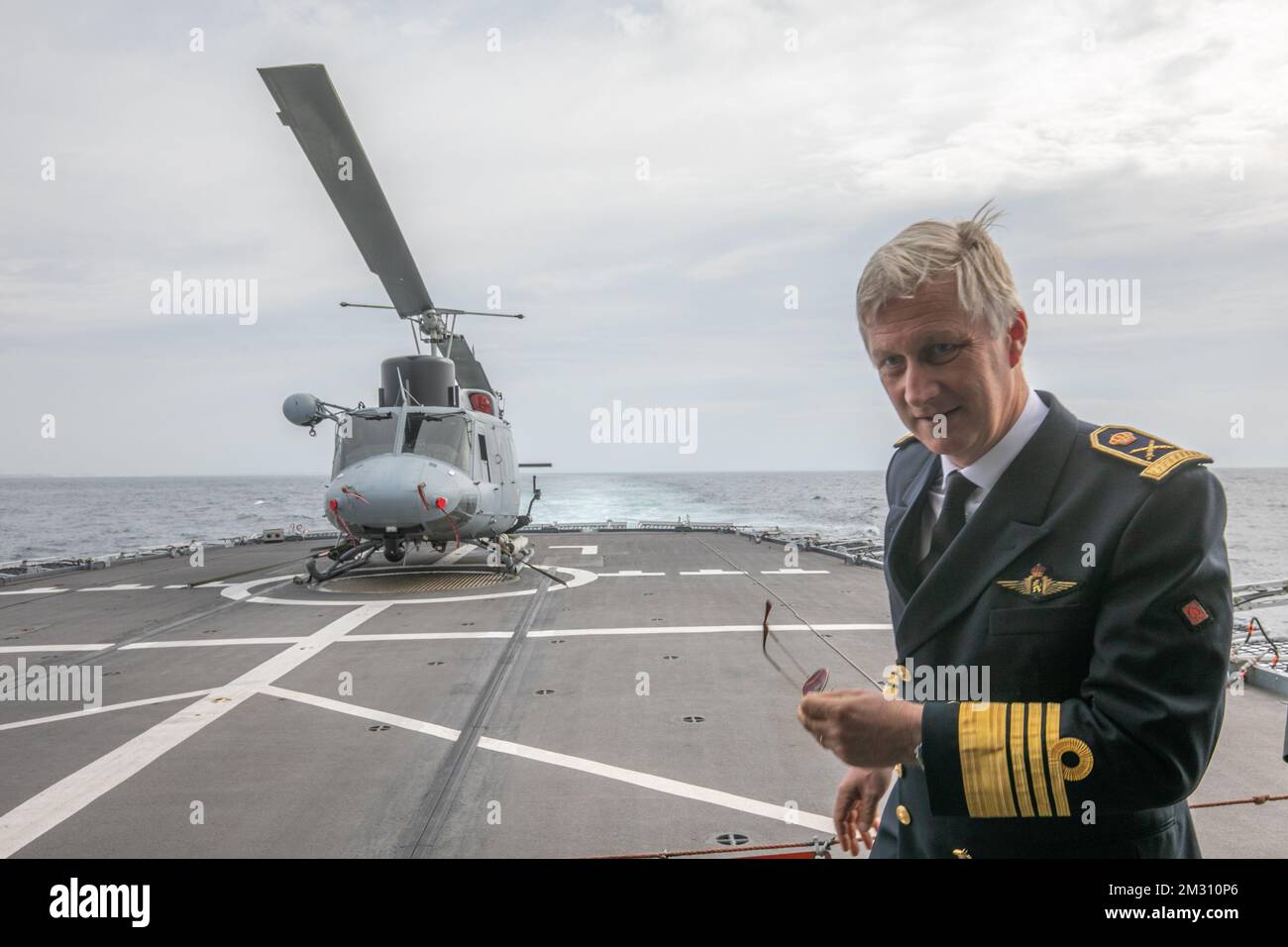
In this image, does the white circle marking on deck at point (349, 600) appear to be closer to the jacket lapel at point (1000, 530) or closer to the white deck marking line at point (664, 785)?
the white deck marking line at point (664, 785)

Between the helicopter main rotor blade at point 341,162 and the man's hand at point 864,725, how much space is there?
26.6 ft

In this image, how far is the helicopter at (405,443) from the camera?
34.5 feet

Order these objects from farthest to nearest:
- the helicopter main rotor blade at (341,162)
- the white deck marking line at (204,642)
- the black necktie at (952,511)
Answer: the white deck marking line at (204,642) → the helicopter main rotor blade at (341,162) → the black necktie at (952,511)

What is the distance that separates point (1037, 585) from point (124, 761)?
561 centimetres

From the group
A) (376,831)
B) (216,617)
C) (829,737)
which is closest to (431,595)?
(216,617)

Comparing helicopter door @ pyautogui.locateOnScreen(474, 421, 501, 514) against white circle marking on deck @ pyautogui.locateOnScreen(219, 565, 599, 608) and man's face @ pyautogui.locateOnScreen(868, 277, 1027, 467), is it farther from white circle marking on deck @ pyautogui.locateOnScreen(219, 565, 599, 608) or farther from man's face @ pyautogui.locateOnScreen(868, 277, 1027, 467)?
man's face @ pyautogui.locateOnScreen(868, 277, 1027, 467)

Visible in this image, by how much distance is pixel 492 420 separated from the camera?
14.1 metres

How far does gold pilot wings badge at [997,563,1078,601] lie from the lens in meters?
1.47

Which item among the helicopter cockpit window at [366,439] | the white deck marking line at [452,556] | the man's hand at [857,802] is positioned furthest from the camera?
the white deck marking line at [452,556]

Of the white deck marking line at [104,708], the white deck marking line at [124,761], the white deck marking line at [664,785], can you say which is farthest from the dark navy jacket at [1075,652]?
the white deck marking line at [104,708]

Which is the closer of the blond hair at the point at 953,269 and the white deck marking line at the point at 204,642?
the blond hair at the point at 953,269

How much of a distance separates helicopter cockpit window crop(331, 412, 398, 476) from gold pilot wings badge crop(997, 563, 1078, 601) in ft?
36.9
